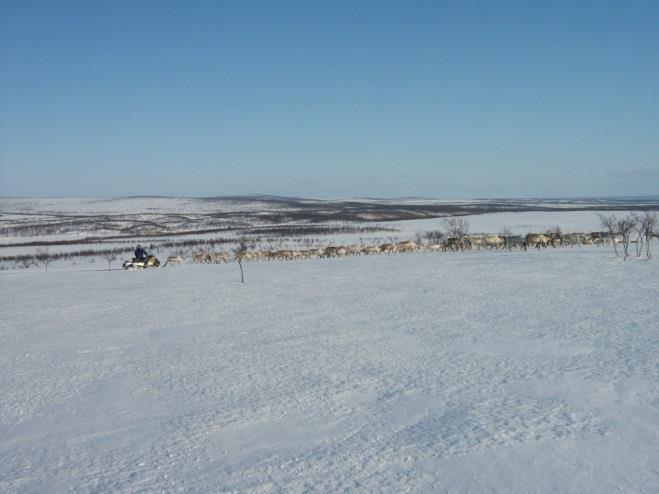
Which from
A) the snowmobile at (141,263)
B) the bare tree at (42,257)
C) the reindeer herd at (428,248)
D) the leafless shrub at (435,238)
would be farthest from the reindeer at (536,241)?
the bare tree at (42,257)

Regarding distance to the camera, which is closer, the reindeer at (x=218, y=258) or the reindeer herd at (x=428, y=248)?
the reindeer at (x=218, y=258)

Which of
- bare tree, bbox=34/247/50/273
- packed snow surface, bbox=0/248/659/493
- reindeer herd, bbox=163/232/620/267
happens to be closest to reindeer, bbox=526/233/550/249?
reindeer herd, bbox=163/232/620/267

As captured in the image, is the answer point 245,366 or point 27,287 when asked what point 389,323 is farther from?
point 27,287

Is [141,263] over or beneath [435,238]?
A: over

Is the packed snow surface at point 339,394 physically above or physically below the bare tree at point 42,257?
above

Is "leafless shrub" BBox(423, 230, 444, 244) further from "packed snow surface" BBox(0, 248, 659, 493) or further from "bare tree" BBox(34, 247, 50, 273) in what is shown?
"packed snow surface" BBox(0, 248, 659, 493)

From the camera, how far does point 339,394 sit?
7.16m

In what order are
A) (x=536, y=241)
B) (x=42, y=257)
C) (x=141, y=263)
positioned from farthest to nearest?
(x=42, y=257)
(x=536, y=241)
(x=141, y=263)

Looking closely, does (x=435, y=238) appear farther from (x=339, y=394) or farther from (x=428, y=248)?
(x=339, y=394)

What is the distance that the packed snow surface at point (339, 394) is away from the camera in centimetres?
511

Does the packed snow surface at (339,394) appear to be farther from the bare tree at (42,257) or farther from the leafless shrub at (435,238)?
the leafless shrub at (435,238)

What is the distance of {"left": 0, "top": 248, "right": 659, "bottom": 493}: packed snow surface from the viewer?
5113 millimetres

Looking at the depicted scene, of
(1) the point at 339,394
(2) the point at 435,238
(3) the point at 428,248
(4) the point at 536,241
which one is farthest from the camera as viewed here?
(2) the point at 435,238

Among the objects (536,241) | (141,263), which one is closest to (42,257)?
(141,263)
